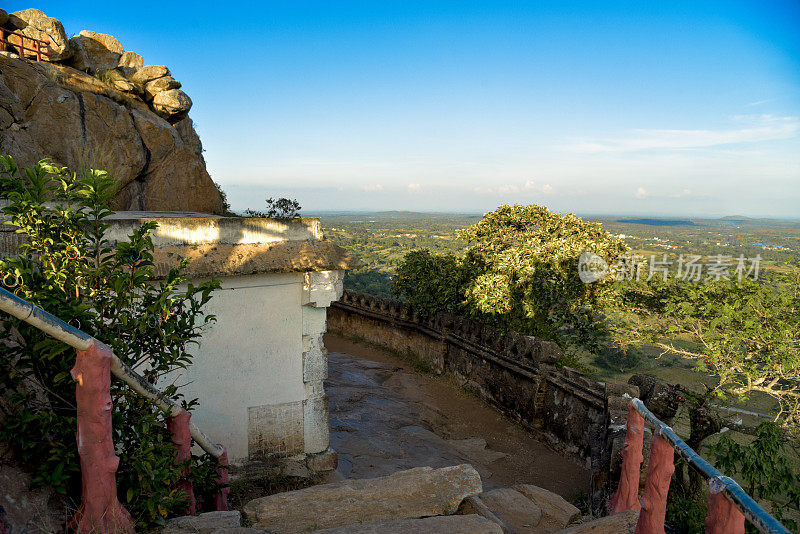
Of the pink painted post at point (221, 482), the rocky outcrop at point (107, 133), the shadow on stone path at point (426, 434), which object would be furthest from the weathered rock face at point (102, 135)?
the pink painted post at point (221, 482)

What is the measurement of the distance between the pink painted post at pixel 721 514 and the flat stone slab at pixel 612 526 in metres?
1.52

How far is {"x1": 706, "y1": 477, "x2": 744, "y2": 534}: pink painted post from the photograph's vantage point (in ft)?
6.97

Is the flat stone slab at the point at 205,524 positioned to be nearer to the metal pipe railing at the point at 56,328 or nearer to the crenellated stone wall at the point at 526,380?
the metal pipe railing at the point at 56,328

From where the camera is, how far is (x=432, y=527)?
3.30 meters

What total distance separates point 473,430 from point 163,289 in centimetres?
824

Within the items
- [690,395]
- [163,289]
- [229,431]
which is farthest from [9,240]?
[690,395]

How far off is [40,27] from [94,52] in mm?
3078

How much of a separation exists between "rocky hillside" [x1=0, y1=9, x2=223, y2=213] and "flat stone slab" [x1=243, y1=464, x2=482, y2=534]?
38.3 ft

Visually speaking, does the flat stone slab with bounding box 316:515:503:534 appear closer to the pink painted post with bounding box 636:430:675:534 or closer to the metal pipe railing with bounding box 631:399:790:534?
the pink painted post with bounding box 636:430:675:534

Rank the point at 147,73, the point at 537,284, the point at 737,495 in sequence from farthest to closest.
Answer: the point at 147,73, the point at 537,284, the point at 737,495

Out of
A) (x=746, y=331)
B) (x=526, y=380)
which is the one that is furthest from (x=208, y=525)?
(x=746, y=331)

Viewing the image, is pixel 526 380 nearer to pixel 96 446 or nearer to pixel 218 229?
pixel 218 229

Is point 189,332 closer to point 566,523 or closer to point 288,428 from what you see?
point 288,428

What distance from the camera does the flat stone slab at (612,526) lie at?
3566mm
